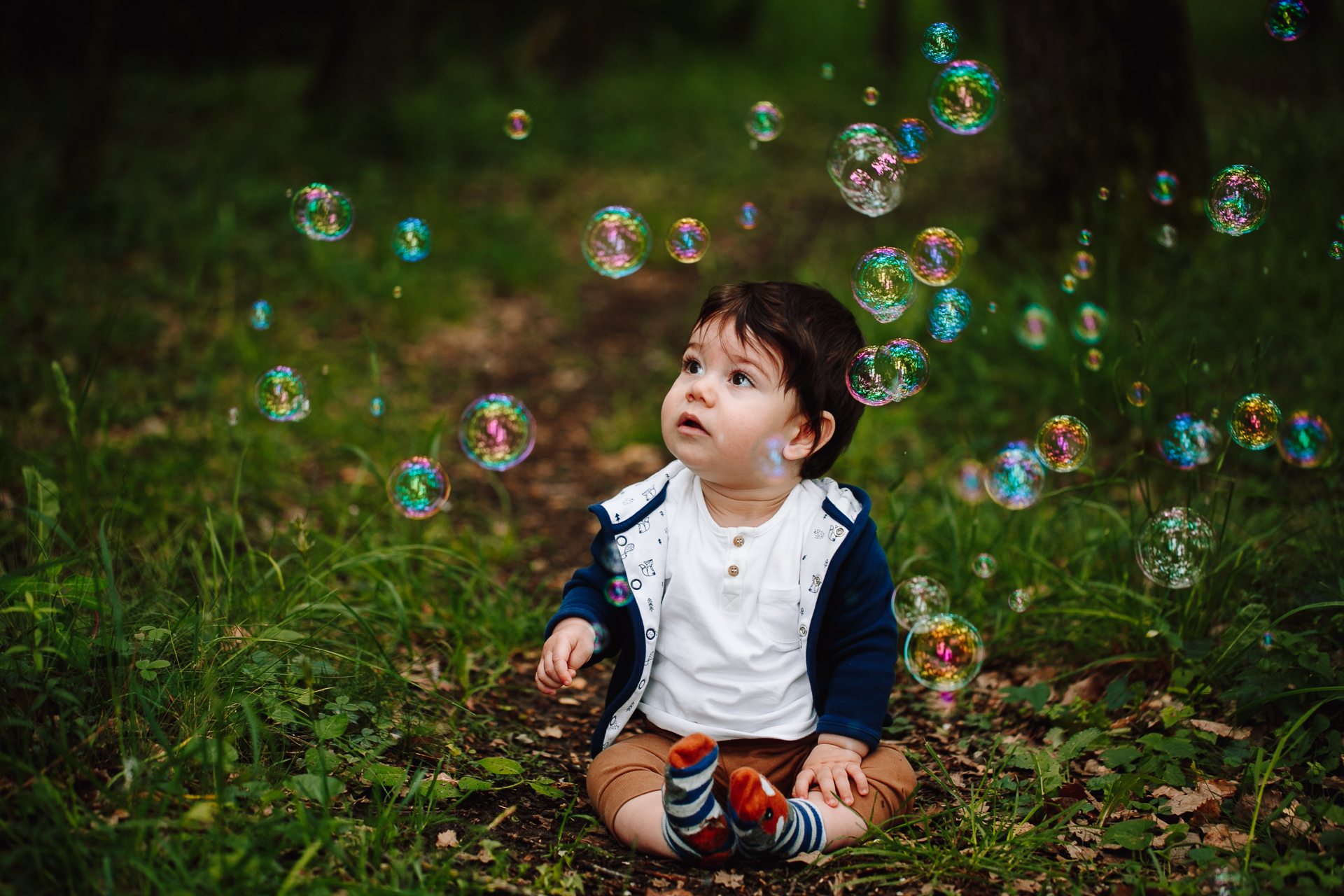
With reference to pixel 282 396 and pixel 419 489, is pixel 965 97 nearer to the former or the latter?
pixel 419 489

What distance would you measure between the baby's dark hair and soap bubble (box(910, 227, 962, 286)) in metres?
0.76

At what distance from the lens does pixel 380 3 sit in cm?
905

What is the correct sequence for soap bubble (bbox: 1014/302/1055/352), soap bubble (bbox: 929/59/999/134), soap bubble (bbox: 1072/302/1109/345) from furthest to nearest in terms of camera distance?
soap bubble (bbox: 1014/302/1055/352) < soap bubble (bbox: 1072/302/1109/345) < soap bubble (bbox: 929/59/999/134)

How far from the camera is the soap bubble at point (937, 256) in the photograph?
119 inches

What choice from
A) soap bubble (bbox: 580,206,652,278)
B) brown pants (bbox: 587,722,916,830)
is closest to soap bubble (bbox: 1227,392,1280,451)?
brown pants (bbox: 587,722,916,830)

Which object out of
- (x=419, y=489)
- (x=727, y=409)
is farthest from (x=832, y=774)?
(x=419, y=489)

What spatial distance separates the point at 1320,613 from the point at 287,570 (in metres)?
3.13

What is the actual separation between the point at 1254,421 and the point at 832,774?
1589 millimetres

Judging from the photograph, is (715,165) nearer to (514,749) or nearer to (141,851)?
(514,749)

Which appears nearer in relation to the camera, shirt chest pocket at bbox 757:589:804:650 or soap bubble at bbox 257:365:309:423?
shirt chest pocket at bbox 757:589:804:650

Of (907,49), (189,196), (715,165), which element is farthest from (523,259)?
(907,49)

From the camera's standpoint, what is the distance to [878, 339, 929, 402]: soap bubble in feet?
7.82

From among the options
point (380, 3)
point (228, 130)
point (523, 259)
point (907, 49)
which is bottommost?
point (523, 259)

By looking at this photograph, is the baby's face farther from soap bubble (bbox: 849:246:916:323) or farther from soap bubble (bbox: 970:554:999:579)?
soap bubble (bbox: 970:554:999:579)
